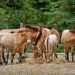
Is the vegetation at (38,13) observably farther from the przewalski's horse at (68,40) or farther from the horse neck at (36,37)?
the horse neck at (36,37)

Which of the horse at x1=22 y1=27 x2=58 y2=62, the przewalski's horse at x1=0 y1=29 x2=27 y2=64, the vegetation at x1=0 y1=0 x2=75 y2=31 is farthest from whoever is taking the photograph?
the vegetation at x1=0 y1=0 x2=75 y2=31

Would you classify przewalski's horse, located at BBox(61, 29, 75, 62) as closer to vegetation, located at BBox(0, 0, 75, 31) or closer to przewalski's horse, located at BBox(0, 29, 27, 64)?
przewalski's horse, located at BBox(0, 29, 27, 64)

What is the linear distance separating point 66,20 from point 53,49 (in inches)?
213

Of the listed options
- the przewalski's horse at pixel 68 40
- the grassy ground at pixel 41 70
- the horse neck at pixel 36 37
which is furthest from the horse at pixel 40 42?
the grassy ground at pixel 41 70

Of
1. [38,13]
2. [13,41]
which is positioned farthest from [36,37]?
[38,13]

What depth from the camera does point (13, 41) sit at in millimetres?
9359

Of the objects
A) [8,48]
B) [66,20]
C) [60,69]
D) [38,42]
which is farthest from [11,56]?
[66,20]

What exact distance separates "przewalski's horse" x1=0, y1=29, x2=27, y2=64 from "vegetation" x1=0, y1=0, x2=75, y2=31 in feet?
16.7

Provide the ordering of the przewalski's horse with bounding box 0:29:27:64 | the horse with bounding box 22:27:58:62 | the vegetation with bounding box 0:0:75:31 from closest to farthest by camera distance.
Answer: the horse with bounding box 22:27:58:62
the przewalski's horse with bounding box 0:29:27:64
the vegetation with bounding box 0:0:75:31

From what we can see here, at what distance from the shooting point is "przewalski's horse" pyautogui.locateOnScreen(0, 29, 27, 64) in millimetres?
9201

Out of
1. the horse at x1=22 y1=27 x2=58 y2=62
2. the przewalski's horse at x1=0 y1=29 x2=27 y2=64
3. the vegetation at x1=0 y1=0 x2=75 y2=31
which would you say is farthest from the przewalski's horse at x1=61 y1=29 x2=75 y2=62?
the vegetation at x1=0 y1=0 x2=75 y2=31

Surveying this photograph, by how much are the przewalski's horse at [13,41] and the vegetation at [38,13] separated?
200 inches

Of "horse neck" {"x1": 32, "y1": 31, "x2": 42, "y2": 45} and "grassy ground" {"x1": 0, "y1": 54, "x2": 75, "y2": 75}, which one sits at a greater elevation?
"horse neck" {"x1": 32, "y1": 31, "x2": 42, "y2": 45}

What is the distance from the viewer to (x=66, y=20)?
14477 millimetres
